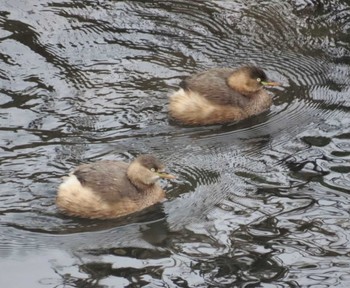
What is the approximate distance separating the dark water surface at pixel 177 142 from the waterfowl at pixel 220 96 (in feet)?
0.51

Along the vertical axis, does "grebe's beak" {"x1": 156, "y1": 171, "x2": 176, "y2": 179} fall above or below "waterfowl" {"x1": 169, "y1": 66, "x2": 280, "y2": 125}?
below

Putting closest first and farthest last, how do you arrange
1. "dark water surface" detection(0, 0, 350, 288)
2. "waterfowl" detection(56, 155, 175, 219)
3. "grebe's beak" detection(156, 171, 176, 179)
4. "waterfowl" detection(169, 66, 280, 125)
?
"dark water surface" detection(0, 0, 350, 288) → "waterfowl" detection(56, 155, 175, 219) → "grebe's beak" detection(156, 171, 176, 179) → "waterfowl" detection(169, 66, 280, 125)

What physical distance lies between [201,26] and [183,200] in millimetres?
4393

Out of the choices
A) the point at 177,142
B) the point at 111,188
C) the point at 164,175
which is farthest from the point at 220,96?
the point at 111,188

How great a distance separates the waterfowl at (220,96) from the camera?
10.4m

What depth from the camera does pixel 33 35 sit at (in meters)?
12.2

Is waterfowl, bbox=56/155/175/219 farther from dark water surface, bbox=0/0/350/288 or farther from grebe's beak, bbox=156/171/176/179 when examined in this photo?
dark water surface, bbox=0/0/350/288

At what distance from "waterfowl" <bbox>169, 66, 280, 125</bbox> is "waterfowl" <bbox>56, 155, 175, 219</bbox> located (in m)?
1.76

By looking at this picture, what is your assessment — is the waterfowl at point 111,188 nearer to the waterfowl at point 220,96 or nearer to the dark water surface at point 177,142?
the dark water surface at point 177,142

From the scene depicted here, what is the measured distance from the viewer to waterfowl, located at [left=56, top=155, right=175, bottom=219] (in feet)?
27.9

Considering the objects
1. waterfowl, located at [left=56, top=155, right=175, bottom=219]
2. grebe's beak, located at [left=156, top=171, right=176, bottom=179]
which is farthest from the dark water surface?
grebe's beak, located at [left=156, top=171, right=176, bottom=179]

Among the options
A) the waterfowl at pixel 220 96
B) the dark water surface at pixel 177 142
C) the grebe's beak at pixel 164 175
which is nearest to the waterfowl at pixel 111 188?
the grebe's beak at pixel 164 175

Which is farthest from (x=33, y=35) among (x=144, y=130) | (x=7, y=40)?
(x=144, y=130)

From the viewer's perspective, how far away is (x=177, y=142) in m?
9.95
